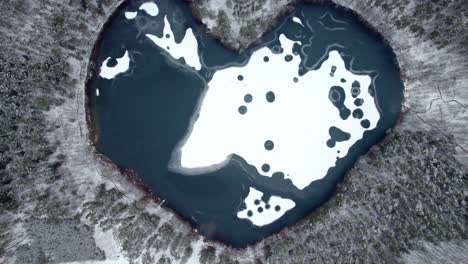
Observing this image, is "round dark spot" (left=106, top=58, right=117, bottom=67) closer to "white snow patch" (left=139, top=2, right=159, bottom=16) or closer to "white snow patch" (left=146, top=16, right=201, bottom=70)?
"white snow patch" (left=146, top=16, right=201, bottom=70)

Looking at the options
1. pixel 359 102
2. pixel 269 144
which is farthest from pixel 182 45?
pixel 359 102

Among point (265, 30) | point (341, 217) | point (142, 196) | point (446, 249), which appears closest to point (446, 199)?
point (446, 249)

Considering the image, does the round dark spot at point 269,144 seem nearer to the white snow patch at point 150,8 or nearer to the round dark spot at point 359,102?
the round dark spot at point 359,102

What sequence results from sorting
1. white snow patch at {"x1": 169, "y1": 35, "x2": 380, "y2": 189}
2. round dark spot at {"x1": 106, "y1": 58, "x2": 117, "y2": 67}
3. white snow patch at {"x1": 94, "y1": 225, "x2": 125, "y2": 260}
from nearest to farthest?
white snow patch at {"x1": 94, "y1": 225, "x2": 125, "y2": 260} < white snow patch at {"x1": 169, "y1": 35, "x2": 380, "y2": 189} < round dark spot at {"x1": 106, "y1": 58, "x2": 117, "y2": 67}

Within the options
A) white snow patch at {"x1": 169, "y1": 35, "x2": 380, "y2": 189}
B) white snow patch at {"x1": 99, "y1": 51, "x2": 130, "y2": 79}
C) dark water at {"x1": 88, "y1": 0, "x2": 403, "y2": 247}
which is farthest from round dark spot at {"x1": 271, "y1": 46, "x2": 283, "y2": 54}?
white snow patch at {"x1": 99, "y1": 51, "x2": 130, "y2": 79}

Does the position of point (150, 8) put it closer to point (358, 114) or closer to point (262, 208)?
point (262, 208)

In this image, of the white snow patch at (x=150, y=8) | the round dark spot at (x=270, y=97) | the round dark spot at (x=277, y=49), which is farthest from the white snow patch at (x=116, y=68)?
the round dark spot at (x=277, y=49)

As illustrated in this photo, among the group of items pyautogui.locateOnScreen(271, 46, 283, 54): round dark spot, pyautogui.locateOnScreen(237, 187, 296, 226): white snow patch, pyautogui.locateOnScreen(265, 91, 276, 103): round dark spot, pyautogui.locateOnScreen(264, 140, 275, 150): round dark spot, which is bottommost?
pyautogui.locateOnScreen(237, 187, 296, 226): white snow patch
